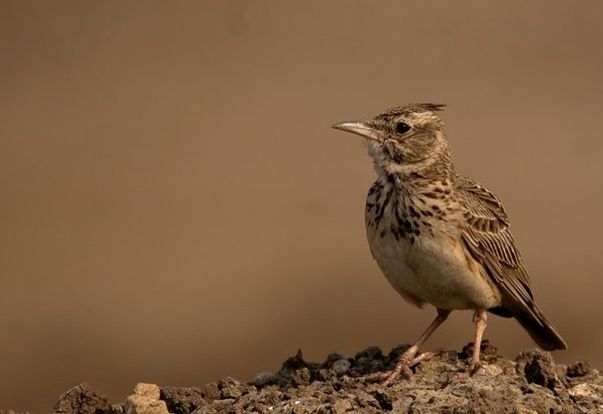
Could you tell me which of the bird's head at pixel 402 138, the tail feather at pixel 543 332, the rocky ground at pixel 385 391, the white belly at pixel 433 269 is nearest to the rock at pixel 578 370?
the rocky ground at pixel 385 391

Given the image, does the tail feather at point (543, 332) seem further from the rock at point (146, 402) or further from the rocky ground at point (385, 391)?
the rock at point (146, 402)

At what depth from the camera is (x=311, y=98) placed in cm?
2570

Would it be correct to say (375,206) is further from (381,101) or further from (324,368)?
(381,101)

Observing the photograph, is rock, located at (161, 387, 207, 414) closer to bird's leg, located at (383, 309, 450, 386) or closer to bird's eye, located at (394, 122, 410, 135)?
bird's leg, located at (383, 309, 450, 386)

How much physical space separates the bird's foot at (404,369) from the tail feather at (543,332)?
1.14 metres

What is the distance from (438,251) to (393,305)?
8.65 meters

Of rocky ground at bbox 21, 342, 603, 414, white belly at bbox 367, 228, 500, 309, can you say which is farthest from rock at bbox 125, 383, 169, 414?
white belly at bbox 367, 228, 500, 309

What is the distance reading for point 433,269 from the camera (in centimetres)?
1133

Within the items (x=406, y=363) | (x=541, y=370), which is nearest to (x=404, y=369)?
(x=406, y=363)

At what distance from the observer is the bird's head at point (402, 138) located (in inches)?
467

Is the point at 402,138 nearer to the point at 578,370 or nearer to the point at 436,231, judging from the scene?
the point at 436,231

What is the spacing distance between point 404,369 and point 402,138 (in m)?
1.62

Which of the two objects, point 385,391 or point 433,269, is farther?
point 433,269

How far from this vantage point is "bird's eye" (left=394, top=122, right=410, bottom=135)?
39.0 ft
